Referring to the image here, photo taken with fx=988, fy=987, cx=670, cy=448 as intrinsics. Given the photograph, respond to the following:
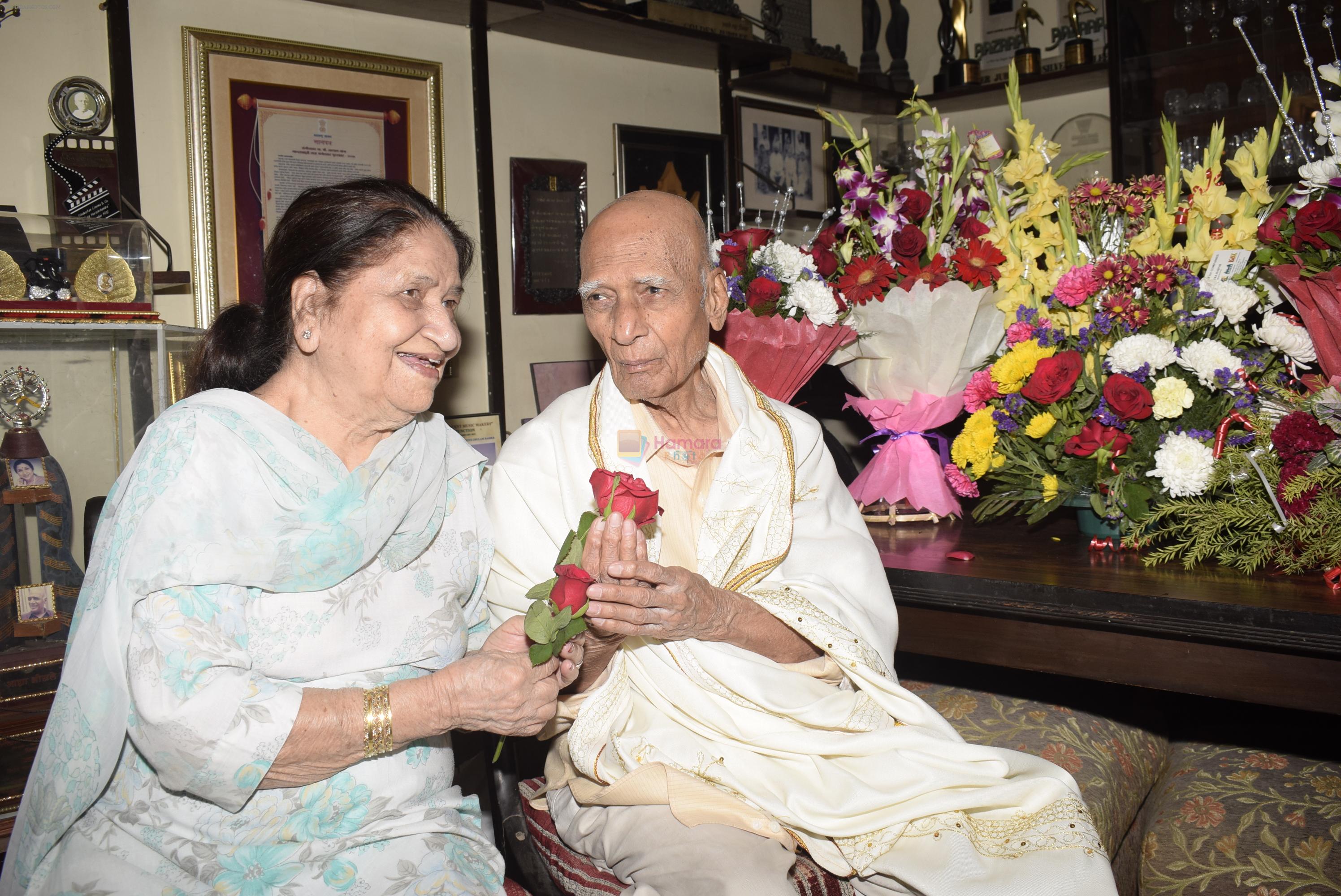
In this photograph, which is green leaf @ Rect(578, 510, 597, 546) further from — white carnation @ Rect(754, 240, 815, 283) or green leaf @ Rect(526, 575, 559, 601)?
white carnation @ Rect(754, 240, 815, 283)

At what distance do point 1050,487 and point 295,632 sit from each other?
1.63m

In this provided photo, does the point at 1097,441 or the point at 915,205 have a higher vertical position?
the point at 915,205

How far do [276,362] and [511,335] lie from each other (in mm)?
1946

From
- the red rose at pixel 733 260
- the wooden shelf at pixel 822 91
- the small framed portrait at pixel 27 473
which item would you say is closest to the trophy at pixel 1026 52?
the wooden shelf at pixel 822 91

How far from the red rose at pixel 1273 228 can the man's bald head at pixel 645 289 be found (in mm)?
1229

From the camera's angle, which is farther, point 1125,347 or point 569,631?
point 1125,347

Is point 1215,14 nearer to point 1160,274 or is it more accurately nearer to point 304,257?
point 1160,274

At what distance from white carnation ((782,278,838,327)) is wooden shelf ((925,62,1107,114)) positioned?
2.90 metres

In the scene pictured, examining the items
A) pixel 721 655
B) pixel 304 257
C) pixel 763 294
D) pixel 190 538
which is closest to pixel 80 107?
pixel 304 257

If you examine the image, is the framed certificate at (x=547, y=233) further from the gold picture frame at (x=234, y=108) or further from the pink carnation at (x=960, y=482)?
the pink carnation at (x=960, y=482)

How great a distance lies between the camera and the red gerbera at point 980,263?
7.93ft

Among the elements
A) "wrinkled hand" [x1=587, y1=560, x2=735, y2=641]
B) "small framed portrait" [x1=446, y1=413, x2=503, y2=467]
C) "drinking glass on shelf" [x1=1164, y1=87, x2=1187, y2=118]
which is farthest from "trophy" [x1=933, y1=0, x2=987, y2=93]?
"wrinkled hand" [x1=587, y1=560, x2=735, y2=641]

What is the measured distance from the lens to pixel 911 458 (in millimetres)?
2582

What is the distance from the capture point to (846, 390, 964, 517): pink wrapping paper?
2.52 meters
